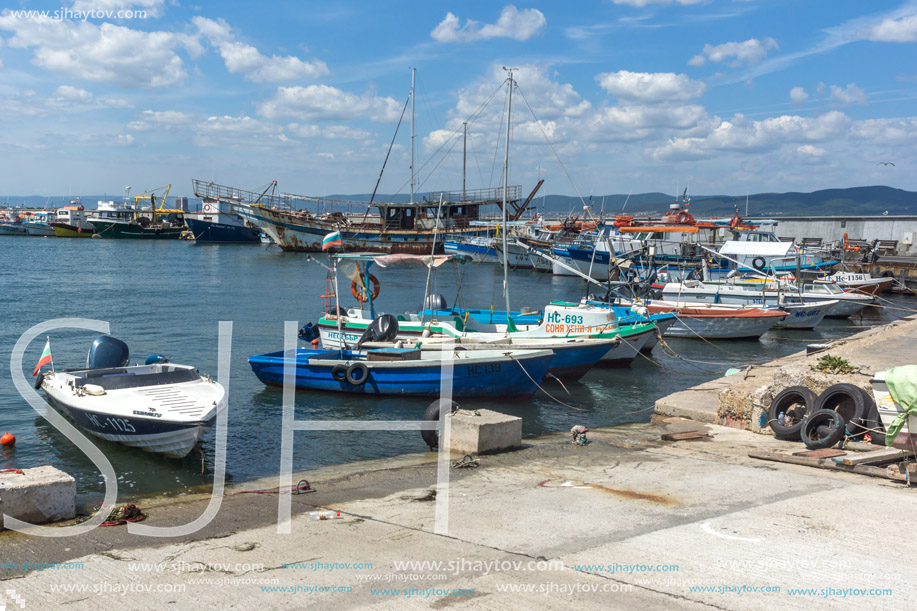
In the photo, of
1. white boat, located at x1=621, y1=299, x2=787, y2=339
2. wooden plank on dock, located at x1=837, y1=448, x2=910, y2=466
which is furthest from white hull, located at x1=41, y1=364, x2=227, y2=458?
white boat, located at x1=621, y1=299, x2=787, y2=339

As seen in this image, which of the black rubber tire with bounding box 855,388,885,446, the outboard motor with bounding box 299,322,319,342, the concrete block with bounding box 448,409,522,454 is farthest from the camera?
the outboard motor with bounding box 299,322,319,342

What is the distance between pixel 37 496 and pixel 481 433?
562 cm

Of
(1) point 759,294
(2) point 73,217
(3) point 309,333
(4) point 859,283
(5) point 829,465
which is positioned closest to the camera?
(5) point 829,465

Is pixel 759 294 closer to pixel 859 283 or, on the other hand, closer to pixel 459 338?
pixel 859 283

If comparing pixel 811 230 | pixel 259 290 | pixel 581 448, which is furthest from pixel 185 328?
pixel 811 230

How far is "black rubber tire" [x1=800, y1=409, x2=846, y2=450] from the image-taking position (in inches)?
408

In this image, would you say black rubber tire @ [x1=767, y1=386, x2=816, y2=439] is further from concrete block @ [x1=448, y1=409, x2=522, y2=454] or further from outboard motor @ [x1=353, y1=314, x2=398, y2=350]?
outboard motor @ [x1=353, y1=314, x2=398, y2=350]

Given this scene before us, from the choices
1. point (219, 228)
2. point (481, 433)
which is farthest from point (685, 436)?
point (219, 228)

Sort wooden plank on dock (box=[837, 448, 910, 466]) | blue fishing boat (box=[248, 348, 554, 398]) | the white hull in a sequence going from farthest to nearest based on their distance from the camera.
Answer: blue fishing boat (box=[248, 348, 554, 398]) < the white hull < wooden plank on dock (box=[837, 448, 910, 466])

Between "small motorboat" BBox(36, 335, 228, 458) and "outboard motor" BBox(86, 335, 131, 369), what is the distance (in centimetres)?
2

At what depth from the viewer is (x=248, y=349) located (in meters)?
26.7

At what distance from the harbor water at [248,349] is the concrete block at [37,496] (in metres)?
1.28

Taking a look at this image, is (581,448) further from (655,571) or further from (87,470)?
(87,470)

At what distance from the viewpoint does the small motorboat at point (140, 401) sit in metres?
12.5
